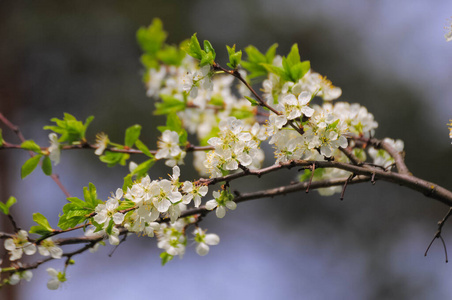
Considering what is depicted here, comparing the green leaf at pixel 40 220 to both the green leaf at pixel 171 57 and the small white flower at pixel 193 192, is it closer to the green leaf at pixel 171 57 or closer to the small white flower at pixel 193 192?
the small white flower at pixel 193 192

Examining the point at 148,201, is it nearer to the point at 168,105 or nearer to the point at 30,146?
the point at 30,146

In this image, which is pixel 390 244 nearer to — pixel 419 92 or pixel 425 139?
pixel 425 139

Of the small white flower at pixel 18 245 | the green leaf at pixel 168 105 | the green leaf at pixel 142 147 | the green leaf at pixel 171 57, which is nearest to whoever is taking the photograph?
the small white flower at pixel 18 245

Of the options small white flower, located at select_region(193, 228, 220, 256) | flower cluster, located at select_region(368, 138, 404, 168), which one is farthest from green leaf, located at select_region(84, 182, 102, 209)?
flower cluster, located at select_region(368, 138, 404, 168)

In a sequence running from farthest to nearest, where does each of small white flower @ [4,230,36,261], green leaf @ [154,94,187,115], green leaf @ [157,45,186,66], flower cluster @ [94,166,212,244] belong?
1. green leaf @ [157,45,186,66]
2. green leaf @ [154,94,187,115]
3. small white flower @ [4,230,36,261]
4. flower cluster @ [94,166,212,244]

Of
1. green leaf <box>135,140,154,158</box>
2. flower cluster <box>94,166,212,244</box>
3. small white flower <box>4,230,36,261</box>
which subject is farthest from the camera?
green leaf <box>135,140,154,158</box>

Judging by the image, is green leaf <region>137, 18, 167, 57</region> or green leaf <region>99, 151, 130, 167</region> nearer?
green leaf <region>99, 151, 130, 167</region>

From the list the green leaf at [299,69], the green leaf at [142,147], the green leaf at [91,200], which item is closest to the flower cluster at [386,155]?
the green leaf at [299,69]

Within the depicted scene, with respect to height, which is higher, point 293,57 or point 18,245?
point 293,57

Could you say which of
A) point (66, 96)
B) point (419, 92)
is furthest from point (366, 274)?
point (66, 96)

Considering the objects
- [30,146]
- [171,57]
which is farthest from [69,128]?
[171,57]

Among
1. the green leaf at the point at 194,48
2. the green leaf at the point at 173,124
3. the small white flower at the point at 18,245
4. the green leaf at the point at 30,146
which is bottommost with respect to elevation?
the small white flower at the point at 18,245

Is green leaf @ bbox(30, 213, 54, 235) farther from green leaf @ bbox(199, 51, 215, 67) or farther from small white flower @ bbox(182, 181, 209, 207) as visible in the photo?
green leaf @ bbox(199, 51, 215, 67)
